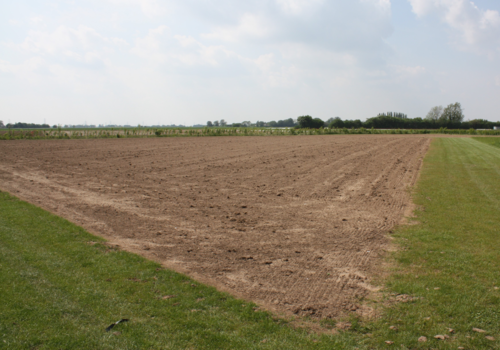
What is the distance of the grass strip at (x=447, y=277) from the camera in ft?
13.0

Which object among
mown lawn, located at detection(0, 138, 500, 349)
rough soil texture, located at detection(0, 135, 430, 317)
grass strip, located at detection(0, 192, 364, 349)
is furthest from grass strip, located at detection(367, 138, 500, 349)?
grass strip, located at detection(0, 192, 364, 349)

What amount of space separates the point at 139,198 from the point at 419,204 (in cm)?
953

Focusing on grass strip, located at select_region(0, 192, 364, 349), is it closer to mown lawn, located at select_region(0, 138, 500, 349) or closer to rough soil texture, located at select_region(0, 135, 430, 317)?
mown lawn, located at select_region(0, 138, 500, 349)

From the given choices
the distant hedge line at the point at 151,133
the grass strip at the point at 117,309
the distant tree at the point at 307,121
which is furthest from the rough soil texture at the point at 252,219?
the distant tree at the point at 307,121

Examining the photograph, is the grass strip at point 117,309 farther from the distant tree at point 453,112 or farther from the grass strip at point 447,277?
the distant tree at point 453,112

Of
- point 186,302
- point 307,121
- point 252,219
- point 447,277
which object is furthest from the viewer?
point 307,121

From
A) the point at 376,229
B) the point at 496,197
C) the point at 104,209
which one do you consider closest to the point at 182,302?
the point at 376,229

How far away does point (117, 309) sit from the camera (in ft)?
14.5

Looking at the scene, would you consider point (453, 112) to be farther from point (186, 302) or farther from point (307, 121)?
point (186, 302)

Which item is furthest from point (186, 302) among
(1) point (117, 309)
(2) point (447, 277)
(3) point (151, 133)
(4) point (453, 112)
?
(4) point (453, 112)

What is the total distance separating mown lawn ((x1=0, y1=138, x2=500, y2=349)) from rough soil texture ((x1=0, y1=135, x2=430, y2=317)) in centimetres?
50

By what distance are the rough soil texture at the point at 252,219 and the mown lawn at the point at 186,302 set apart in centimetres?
50

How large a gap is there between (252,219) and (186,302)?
174 inches

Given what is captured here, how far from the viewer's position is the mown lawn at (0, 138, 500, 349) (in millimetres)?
3822
